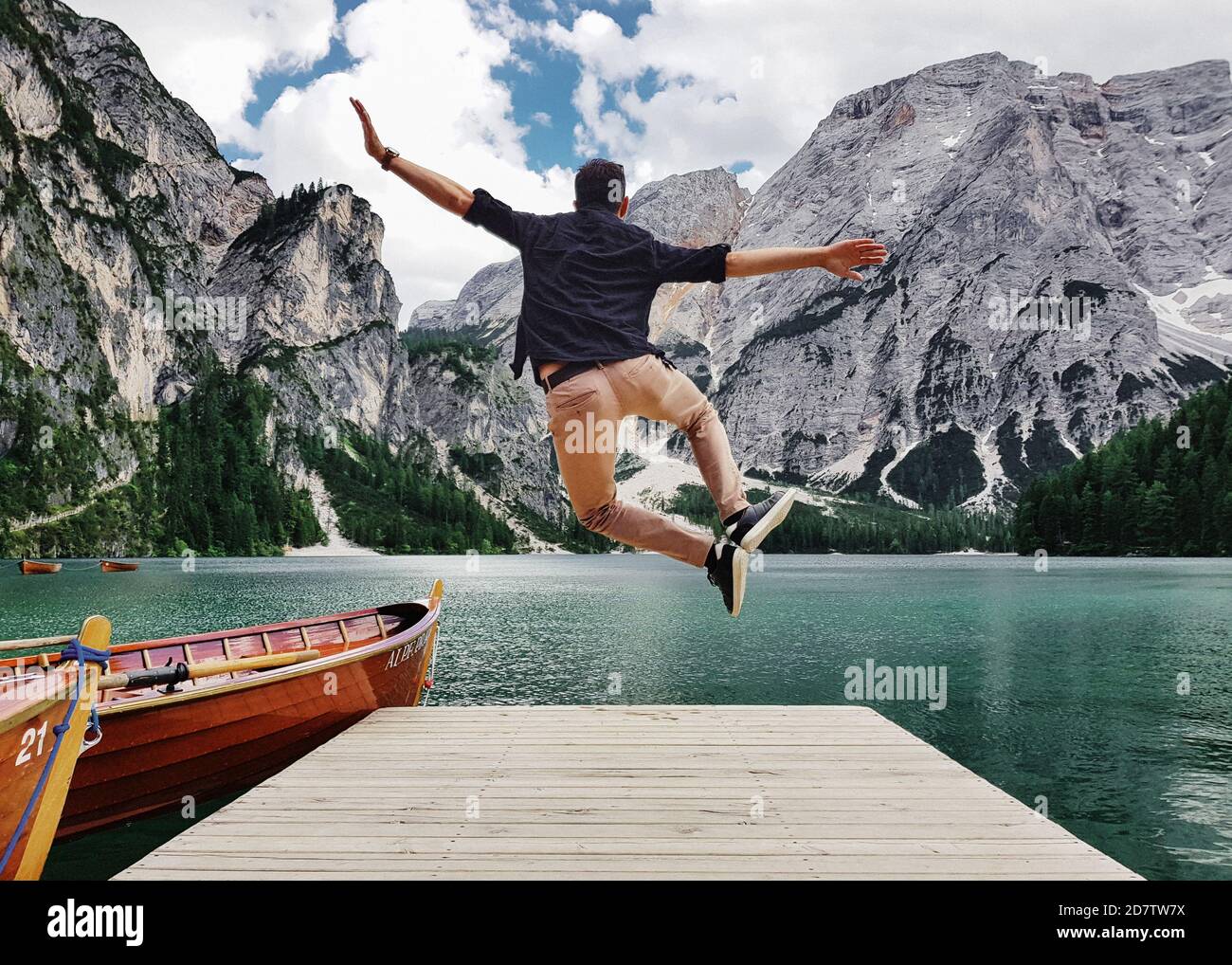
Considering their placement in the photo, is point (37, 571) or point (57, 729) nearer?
point (57, 729)

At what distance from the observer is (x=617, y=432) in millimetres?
3133

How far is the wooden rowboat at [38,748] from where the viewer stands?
6219 millimetres

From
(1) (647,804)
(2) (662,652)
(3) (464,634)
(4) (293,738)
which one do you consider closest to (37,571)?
(3) (464,634)

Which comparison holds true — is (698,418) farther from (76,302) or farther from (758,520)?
(76,302)

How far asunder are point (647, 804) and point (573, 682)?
21.9 m

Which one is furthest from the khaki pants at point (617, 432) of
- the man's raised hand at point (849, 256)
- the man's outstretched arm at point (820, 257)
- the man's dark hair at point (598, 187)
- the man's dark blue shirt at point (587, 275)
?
the man's dark hair at point (598, 187)

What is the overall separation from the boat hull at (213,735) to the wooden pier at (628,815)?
8.51 feet

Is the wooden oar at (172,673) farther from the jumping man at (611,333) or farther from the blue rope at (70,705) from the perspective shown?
the jumping man at (611,333)

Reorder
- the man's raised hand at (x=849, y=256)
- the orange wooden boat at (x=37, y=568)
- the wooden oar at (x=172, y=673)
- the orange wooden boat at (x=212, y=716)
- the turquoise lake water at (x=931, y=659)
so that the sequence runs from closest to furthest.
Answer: the man's raised hand at (x=849, y=256), the wooden oar at (x=172, y=673), the orange wooden boat at (x=212, y=716), the turquoise lake water at (x=931, y=659), the orange wooden boat at (x=37, y=568)

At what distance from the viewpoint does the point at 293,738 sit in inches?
499

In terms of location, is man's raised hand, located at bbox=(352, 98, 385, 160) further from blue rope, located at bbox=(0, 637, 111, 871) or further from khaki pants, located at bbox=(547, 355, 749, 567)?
blue rope, located at bbox=(0, 637, 111, 871)

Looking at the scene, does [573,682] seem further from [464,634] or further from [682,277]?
[682,277]

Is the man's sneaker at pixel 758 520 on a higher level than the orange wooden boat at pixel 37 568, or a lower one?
higher

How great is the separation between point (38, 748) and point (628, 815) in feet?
15.6
